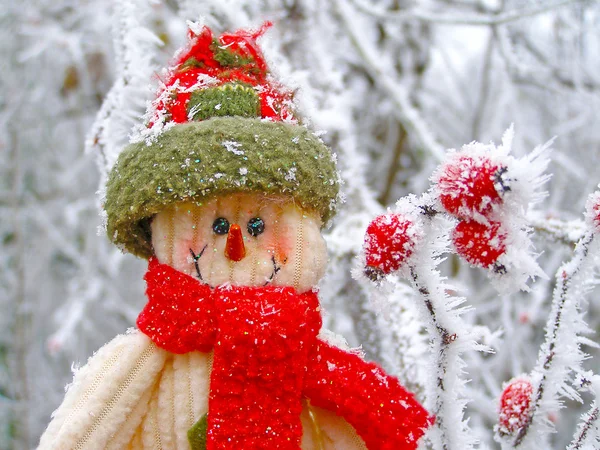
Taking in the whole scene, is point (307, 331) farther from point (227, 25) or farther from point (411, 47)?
point (411, 47)

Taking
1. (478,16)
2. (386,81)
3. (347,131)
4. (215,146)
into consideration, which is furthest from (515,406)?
(478,16)

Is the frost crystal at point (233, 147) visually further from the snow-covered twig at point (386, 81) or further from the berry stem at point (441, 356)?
the snow-covered twig at point (386, 81)

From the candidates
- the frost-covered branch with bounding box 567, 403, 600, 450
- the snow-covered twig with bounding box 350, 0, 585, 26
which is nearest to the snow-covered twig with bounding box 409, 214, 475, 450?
the frost-covered branch with bounding box 567, 403, 600, 450

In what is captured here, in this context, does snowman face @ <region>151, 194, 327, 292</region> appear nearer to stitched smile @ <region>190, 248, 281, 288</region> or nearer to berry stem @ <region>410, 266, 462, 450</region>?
stitched smile @ <region>190, 248, 281, 288</region>

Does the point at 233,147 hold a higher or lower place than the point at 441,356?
higher

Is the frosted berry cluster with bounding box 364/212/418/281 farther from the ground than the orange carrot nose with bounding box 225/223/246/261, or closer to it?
closer to it

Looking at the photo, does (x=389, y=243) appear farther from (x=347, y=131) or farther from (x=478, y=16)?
(x=478, y=16)

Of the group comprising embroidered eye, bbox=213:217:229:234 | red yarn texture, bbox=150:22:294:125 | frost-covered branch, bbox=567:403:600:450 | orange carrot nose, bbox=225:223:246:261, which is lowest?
frost-covered branch, bbox=567:403:600:450
